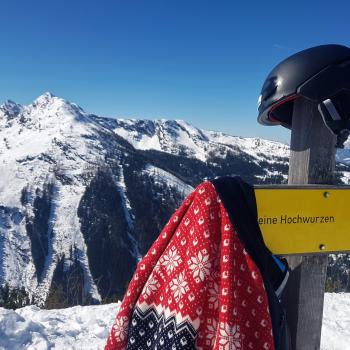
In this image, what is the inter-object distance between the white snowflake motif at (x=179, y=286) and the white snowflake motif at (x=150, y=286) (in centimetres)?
13

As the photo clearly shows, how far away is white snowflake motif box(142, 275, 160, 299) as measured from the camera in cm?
214

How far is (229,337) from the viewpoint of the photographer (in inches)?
72.4

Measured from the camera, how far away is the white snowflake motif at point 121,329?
85.7 inches

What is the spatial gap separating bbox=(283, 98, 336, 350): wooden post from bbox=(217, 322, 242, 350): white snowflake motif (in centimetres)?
80

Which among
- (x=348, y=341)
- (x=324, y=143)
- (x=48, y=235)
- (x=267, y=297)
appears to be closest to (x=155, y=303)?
(x=267, y=297)

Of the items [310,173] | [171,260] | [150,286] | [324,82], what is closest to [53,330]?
[150,286]

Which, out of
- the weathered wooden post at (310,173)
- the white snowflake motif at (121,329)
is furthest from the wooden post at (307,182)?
the white snowflake motif at (121,329)

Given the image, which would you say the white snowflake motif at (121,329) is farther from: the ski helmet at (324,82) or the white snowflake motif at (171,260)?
the ski helmet at (324,82)

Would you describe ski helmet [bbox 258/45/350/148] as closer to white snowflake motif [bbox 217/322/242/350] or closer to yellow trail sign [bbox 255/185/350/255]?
yellow trail sign [bbox 255/185/350/255]

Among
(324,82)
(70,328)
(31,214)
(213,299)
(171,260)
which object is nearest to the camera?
(213,299)

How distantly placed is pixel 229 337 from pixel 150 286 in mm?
528

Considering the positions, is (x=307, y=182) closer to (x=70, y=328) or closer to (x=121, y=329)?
(x=121, y=329)

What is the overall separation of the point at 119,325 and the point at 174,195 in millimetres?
171519

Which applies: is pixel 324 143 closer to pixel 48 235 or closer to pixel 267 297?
pixel 267 297
